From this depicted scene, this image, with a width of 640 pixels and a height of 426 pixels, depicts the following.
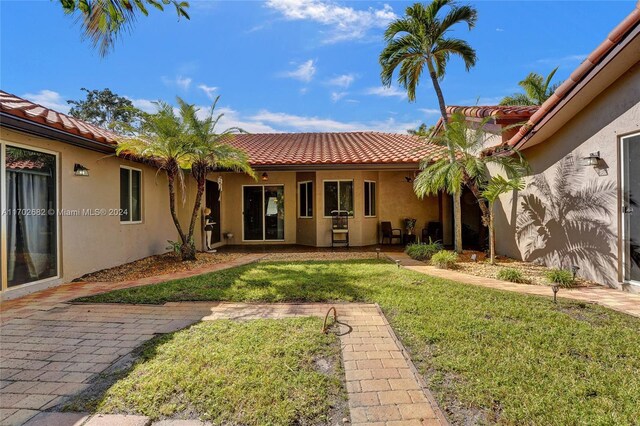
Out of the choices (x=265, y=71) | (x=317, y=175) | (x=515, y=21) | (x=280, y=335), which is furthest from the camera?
(x=265, y=71)

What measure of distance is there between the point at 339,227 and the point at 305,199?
1979 millimetres

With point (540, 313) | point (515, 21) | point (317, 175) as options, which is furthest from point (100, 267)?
point (515, 21)

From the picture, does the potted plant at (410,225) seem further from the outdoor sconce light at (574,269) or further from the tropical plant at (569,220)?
the outdoor sconce light at (574,269)

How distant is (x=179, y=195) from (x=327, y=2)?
8.16 metres

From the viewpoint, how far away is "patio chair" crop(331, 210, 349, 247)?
13.1 m

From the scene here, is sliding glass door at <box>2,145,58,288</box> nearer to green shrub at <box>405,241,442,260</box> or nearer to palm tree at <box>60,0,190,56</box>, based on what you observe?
palm tree at <box>60,0,190,56</box>

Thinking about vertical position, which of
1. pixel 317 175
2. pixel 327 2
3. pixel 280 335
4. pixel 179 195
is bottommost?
pixel 280 335

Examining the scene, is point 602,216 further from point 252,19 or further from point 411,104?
point 252,19

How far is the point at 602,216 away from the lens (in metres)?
6.53

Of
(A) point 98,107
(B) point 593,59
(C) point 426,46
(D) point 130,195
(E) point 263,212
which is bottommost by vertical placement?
(E) point 263,212

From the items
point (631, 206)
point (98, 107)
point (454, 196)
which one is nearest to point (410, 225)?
point (454, 196)

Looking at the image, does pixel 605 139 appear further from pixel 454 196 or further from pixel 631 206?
pixel 454 196

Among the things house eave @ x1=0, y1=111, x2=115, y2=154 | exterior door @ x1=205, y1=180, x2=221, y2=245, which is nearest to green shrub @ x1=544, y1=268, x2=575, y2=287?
house eave @ x1=0, y1=111, x2=115, y2=154

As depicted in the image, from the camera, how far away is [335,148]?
14.7 m
